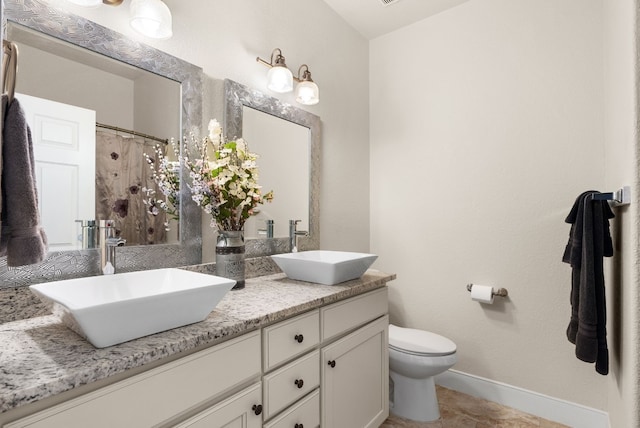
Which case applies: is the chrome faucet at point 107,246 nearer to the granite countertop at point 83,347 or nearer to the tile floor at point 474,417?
the granite countertop at point 83,347

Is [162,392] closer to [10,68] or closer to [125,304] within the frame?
[125,304]

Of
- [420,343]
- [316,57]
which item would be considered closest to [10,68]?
[316,57]

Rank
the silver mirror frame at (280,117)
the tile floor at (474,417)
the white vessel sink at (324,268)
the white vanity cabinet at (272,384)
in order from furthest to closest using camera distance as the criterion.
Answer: the tile floor at (474,417) < the silver mirror frame at (280,117) < the white vessel sink at (324,268) < the white vanity cabinet at (272,384)

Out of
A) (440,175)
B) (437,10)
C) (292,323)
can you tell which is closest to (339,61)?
(437,10)

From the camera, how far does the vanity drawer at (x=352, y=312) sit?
1369 mm

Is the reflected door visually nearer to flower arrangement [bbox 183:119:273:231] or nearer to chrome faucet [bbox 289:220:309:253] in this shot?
flower arrangement [bbox 183:119:273:231]

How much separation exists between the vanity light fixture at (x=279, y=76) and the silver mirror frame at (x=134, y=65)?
417 millimetres

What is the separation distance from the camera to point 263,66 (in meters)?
1.84

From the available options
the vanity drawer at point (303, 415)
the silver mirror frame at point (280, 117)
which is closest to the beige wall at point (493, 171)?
the silver mirror frame at point (280, 117)

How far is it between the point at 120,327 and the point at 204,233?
2.59 ft

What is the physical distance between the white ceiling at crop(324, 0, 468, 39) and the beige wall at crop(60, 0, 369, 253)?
0.24 ft

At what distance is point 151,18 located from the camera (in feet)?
4.10

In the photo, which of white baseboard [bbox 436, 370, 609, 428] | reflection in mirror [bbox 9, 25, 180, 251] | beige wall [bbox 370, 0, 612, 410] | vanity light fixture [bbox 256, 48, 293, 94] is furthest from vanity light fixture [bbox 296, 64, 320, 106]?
white baseboard [bbox 436, 370, 609, 428]

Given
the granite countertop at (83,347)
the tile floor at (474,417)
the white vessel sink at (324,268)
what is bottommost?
the tile floor at (474,417)
